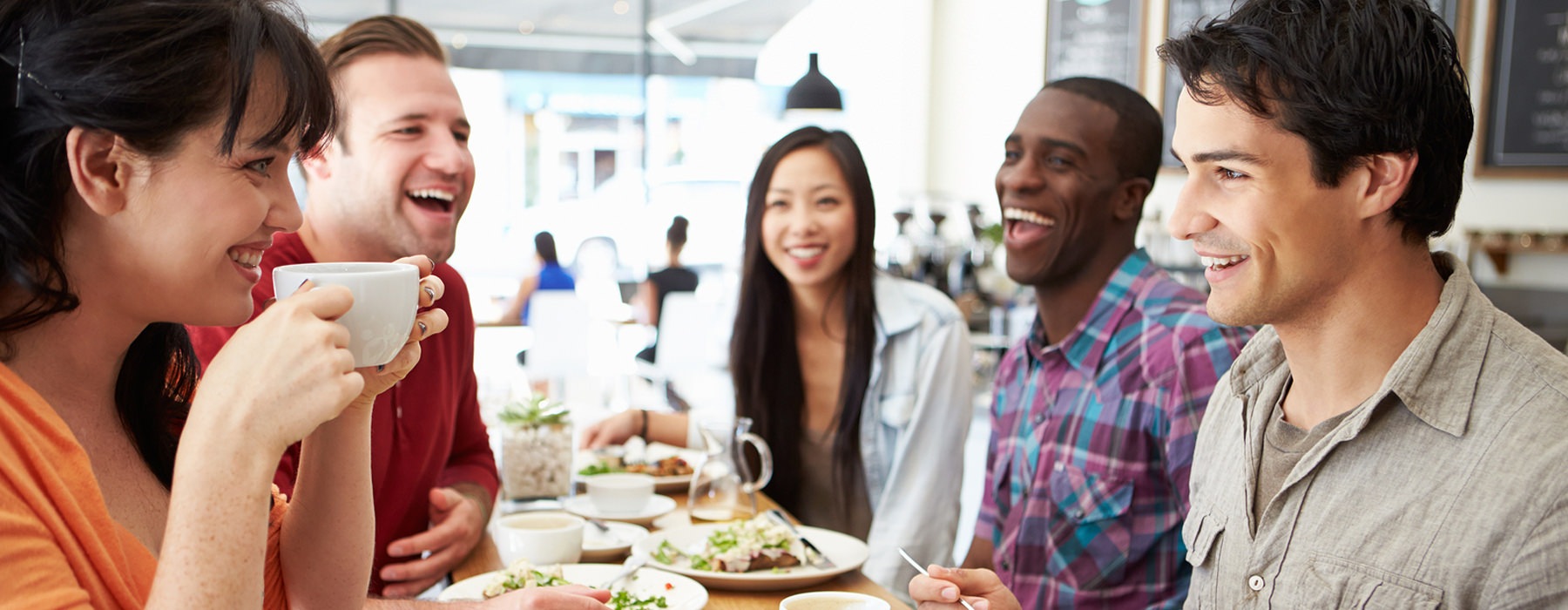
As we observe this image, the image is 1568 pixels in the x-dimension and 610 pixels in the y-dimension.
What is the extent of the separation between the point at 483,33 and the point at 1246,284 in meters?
6.94

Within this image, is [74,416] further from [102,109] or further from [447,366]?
[447,366]

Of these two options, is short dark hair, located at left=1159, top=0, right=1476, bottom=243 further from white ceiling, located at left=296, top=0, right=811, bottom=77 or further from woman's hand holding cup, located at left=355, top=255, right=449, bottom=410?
white ceiling, located at left=296, top=0, right=811, bottom=77

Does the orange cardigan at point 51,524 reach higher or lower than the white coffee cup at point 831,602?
higher

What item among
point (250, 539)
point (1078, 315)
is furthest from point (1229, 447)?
point (250, 539)

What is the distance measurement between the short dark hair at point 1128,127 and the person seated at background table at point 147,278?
148 cm

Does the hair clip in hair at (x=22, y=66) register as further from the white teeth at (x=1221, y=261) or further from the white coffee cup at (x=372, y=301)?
the white teeth at (x=1221, y=261)

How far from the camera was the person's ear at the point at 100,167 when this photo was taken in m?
0.87

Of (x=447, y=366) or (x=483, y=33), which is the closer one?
(x=447, y=366)

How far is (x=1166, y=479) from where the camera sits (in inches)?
74.4

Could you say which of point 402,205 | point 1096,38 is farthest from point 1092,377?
point 1096,38

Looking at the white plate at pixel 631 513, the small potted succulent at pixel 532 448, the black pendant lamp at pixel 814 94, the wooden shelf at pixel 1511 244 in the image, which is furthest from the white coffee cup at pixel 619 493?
the wooden shelf at pixel 1511 244

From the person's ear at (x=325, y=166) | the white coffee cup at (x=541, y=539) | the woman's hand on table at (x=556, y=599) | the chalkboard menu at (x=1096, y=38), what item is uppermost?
the chalkboard menu at (x=1096, y=38)

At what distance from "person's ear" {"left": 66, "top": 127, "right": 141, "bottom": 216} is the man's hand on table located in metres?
0.93

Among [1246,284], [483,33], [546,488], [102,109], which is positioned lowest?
[546,488]
